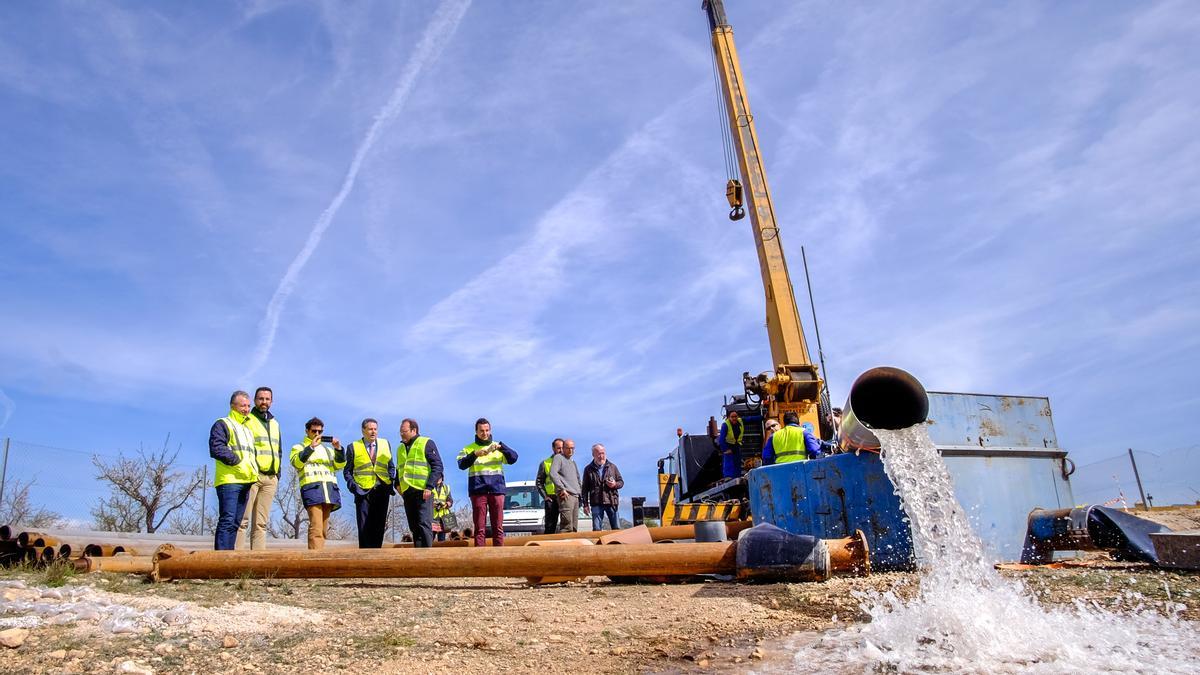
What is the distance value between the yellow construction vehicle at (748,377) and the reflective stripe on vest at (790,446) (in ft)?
7.95

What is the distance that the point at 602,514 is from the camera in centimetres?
1241

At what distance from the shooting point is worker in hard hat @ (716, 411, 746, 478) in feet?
38.2

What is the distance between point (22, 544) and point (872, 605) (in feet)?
21.6

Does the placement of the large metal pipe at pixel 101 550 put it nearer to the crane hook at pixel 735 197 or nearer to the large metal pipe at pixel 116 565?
the large metal pipe at pixel 116 565

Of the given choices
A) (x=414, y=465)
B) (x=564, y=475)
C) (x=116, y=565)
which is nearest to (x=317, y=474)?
(x=414, y=465)

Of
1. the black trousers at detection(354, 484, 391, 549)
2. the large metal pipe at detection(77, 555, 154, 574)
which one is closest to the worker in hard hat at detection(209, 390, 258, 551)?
the large metal pipe at detection(77, 555, 154, 574)

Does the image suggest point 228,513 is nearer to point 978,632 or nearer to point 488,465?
point 488,465

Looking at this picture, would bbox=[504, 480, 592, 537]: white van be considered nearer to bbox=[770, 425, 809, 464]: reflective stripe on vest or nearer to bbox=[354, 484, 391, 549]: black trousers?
bbox=[354, 484, 391, 549]: black trousers

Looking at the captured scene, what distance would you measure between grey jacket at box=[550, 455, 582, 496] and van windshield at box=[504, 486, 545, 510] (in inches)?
317

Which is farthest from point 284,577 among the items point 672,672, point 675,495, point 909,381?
point 675,495

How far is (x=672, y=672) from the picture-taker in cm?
343

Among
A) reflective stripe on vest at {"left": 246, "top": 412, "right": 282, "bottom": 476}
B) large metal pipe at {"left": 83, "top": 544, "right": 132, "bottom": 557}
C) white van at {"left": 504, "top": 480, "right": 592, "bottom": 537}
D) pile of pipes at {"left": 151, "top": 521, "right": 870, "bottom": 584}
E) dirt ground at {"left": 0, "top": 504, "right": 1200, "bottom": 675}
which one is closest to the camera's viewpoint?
dirt ground at {"left": 0, "top": 504, "right": 1200, "bottom": 675}

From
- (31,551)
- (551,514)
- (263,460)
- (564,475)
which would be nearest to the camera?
(31,551)

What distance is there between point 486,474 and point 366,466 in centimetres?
129
